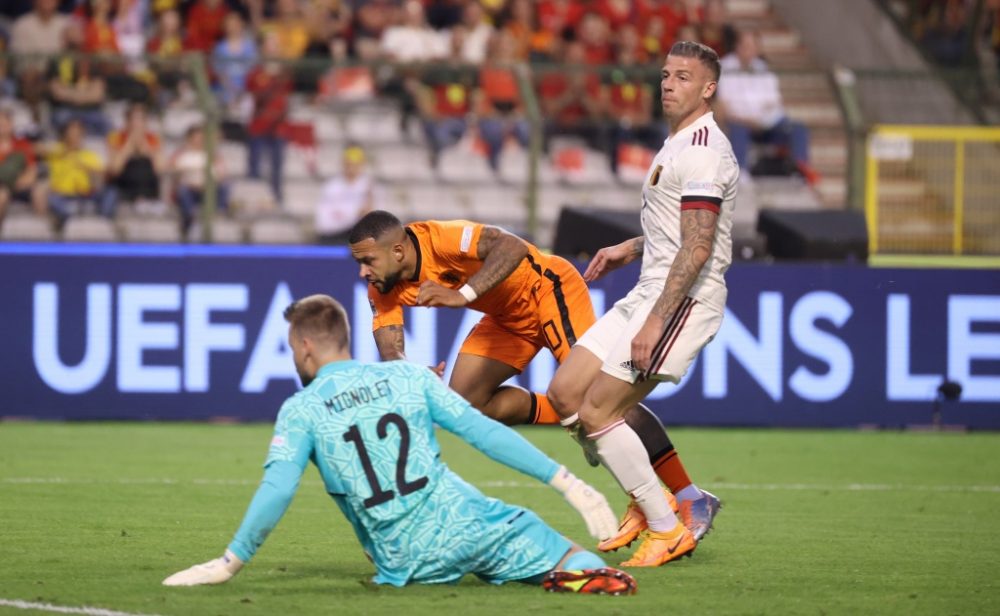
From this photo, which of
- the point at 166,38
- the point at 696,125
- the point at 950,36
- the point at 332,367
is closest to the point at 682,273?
the point at 696,125

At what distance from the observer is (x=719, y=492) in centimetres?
1048

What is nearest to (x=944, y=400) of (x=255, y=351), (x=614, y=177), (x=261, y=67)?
(x=614, y=177)

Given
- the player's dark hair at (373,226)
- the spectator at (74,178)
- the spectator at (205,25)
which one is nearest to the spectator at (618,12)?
the spectator at (205,25)

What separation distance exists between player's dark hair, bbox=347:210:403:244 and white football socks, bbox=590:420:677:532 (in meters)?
1.43

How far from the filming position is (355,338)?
14.0 meters

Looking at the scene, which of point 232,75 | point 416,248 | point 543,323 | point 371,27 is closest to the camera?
point 416,248

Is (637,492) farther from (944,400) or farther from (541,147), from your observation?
(541,147)

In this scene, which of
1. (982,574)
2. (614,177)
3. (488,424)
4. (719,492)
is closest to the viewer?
(488,424)

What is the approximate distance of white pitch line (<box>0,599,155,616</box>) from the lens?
5949 millimetres

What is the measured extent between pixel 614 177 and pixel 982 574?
31.3 ft

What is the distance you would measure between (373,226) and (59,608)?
8.42 ft

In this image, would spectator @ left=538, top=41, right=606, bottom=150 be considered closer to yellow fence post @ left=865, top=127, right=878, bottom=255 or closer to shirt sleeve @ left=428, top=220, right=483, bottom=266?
yellow fence post @ left=865, top=127, right=878, bottom=255

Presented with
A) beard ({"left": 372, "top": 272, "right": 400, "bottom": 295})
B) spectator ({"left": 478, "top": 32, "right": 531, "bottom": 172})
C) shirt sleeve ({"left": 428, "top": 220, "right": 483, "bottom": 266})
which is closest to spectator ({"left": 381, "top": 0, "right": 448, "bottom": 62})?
spectator ({"left": 478, "top": 32, "right": 531, "bottom": 172})

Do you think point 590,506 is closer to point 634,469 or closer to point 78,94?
point 634,469
